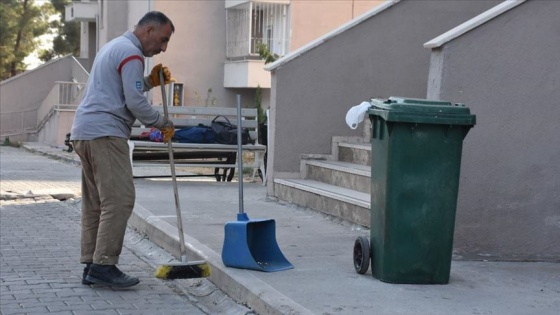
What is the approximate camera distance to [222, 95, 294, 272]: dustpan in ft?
23.0

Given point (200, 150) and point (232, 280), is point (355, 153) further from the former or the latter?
point (232, 280)

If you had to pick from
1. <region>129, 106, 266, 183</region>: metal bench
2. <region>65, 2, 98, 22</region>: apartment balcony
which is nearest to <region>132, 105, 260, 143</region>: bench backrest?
<region>129, 106, 266, 183</region>: metal bench

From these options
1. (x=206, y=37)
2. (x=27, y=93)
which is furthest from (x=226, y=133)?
(x=27, y=93)

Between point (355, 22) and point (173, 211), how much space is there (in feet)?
10.4

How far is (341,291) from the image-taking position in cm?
639

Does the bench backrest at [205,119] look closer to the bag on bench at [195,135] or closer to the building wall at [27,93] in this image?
the bag on bench at [195,135]

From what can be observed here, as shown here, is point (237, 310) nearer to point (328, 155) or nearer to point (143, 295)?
point (143, 295)

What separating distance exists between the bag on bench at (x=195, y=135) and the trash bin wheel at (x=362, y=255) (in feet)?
24.1

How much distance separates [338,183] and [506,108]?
338 centimetres

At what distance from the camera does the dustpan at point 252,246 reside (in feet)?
23.0

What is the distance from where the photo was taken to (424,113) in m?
6.56

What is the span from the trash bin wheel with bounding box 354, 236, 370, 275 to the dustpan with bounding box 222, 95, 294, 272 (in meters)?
0.52

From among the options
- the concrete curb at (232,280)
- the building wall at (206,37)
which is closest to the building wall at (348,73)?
the concrete curb at (232,280)

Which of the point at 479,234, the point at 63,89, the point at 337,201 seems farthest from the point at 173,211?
the point at 63,89
